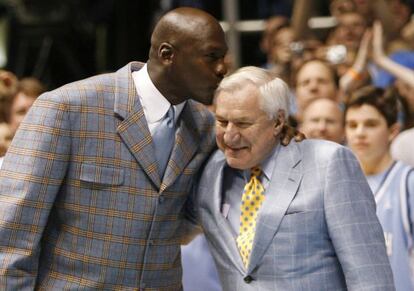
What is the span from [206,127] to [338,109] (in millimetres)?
1516

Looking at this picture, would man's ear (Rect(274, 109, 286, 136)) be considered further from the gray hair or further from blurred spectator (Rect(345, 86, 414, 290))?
blurred spectator (Rect(345, 86, 414, 290))

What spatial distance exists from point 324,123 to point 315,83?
584mm

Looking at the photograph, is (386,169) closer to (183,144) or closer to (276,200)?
(276,200)

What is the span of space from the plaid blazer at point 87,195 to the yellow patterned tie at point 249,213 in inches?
8.4

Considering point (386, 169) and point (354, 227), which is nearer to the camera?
point (354, 227)

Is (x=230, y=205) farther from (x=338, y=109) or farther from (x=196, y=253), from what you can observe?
(x=338, y=109)

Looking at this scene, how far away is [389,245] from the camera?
11.8 feet

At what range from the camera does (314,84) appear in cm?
486

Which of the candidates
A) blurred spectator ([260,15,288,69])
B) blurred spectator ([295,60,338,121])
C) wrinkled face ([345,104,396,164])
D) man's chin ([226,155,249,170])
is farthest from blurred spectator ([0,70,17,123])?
man's chin ([226,155,249,170])

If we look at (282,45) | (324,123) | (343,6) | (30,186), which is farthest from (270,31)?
(30,186)

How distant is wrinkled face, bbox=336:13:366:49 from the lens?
538cm

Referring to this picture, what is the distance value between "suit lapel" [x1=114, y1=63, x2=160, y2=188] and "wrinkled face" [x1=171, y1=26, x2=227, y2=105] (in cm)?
15

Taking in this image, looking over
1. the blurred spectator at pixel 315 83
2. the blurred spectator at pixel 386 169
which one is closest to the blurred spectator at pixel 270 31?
the blurred spectator at pixel 315 83

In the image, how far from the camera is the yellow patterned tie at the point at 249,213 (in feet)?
9.30
